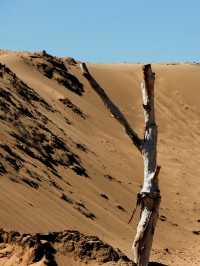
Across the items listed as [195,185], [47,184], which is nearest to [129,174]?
[195,185]

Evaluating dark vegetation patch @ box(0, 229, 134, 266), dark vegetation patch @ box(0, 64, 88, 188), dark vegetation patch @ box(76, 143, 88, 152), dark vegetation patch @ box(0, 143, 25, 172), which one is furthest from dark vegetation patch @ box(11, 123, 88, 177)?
dark vegetation patch @ box(0, 229, 134, 266)

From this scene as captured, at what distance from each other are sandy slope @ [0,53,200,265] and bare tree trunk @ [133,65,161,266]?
4330 millimetres

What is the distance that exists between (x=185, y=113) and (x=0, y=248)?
97.4 feet

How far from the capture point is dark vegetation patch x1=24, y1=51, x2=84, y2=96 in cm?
3334

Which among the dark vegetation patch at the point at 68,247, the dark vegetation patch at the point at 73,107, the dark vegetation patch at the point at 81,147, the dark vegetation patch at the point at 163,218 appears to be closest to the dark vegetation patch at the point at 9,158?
the dark vegetation patch at the point at 163,218

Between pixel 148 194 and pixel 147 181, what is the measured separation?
131 mm

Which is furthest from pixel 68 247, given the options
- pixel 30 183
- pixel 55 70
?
pixel 55 70

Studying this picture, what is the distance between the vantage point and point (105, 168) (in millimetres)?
21766

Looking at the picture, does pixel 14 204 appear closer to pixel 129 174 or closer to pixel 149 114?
pixel 149 114

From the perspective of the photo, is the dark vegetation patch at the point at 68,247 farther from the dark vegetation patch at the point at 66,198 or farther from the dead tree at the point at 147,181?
the dark vegetation patch at the point at 66,198

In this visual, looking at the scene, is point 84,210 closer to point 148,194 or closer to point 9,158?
point 9,158

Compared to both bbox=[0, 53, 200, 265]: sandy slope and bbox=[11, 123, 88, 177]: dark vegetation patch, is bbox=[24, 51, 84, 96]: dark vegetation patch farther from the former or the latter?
bbox=[11, 123, 88, 177]: dark vegetation patch

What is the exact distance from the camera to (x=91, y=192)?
17.4 m

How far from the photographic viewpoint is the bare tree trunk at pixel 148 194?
6.54 meters
